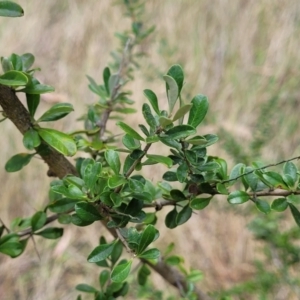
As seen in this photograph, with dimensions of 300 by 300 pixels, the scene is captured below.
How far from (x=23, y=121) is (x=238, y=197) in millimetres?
183

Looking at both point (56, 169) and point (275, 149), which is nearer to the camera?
point (56, 169)

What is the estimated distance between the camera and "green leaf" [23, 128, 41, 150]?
0.35 meters

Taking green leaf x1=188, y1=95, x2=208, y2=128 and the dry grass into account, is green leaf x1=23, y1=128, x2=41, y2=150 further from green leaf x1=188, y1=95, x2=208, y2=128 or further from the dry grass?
the dry grass

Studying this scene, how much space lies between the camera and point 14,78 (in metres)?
0.32

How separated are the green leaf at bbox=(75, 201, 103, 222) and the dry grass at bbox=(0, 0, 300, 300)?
105 centimetres

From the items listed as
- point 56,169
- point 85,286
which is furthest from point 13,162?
point 85,286

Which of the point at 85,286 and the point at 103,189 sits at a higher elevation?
the point at 103,189

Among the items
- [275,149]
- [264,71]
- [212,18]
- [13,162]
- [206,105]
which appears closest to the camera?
[206,105]

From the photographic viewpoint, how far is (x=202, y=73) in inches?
66.7

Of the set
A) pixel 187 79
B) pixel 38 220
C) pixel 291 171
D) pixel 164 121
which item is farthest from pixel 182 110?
pixel 187 79

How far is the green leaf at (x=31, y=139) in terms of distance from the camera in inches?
13.9

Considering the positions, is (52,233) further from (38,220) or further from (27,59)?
(27,59)

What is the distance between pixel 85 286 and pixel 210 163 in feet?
0.72

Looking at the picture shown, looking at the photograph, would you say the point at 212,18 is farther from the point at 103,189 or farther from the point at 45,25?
the point at 103,189
